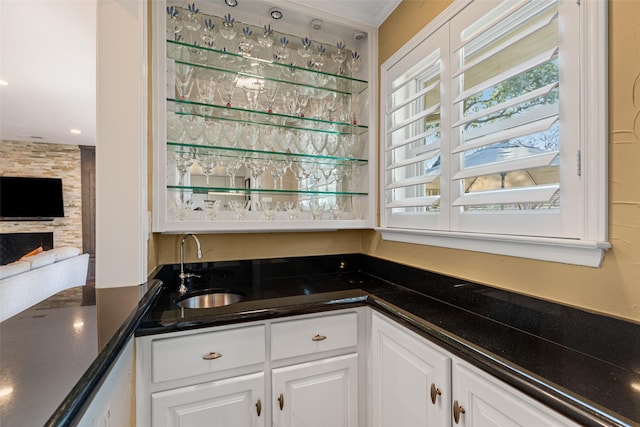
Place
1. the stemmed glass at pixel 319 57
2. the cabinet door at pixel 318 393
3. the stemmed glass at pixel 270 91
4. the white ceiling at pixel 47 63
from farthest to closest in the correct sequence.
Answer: the white ceiling at pixel 47 63 → the stemmed glass at pixel 319 57 → the stemmed glass at pixel 270 91 → the cabinet door at pixel 318 393

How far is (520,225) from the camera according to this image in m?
1.11

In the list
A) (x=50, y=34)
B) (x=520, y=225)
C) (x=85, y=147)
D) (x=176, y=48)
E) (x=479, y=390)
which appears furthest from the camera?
(x=85, y=147)

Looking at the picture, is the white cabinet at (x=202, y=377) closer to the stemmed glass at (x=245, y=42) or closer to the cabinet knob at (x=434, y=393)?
the cabinet knob at (x=434, y=393)

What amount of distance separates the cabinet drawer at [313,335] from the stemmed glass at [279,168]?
853 mm

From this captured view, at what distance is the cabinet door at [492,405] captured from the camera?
77 cm

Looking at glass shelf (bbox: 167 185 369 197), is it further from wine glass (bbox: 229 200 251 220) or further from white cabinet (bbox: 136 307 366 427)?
white cabinet (bbox: 136 307 366 427)

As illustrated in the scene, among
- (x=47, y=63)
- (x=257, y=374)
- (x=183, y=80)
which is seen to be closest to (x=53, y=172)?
(x=47, y=63)

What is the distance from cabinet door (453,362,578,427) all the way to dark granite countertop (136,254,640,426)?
0.14 ft

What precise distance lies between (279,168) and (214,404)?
126 cm

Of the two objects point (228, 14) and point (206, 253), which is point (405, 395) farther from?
point (228, 14)

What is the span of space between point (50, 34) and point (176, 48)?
155 centimetres

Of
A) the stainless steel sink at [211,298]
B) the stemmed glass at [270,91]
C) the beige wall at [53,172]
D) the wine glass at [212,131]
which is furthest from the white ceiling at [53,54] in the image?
the stainless steel sink at [211,298]

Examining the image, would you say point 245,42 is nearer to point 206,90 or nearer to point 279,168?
point 206,90

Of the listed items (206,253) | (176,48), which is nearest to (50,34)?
(176,48)
